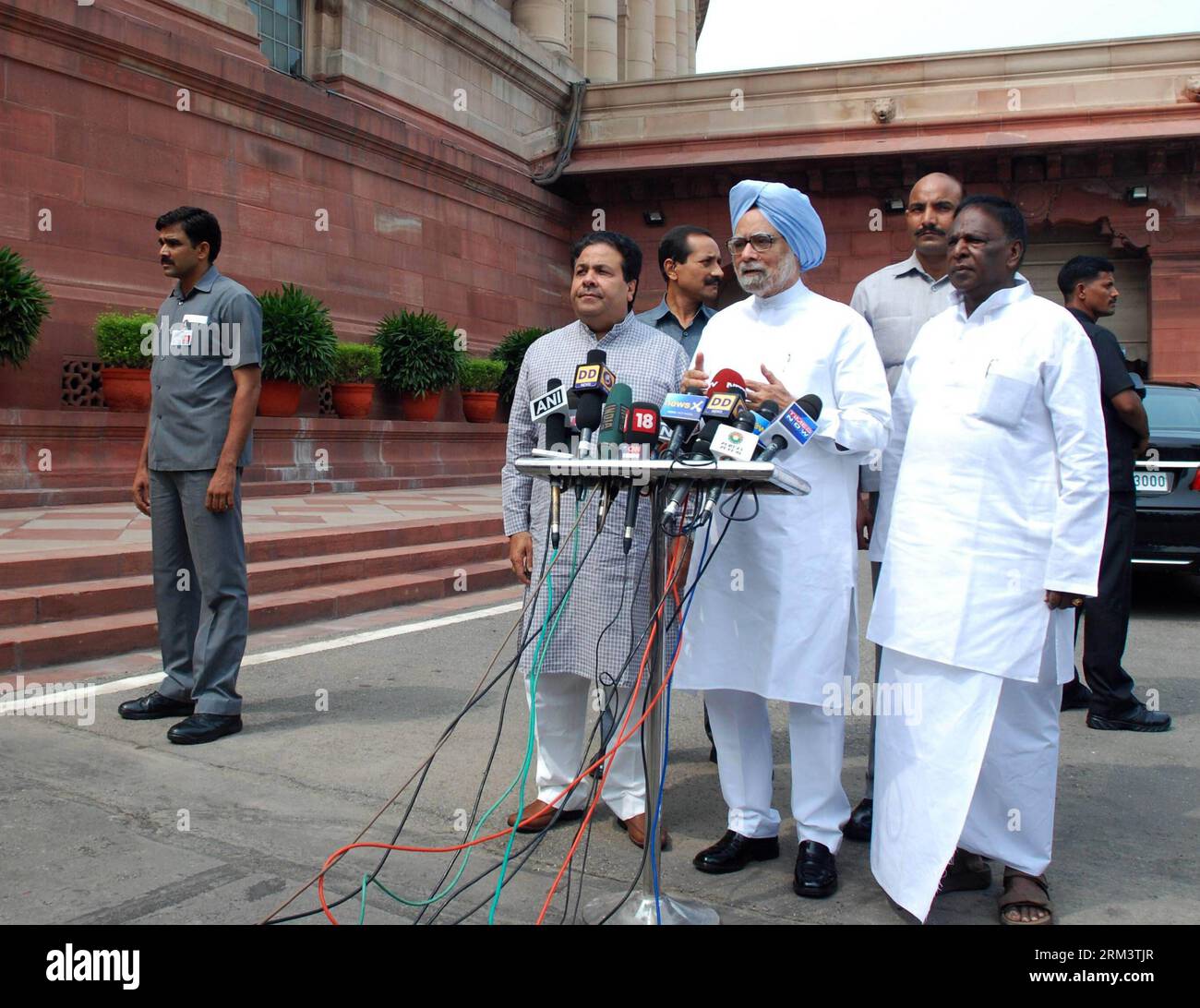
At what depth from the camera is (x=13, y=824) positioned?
12.9 feet

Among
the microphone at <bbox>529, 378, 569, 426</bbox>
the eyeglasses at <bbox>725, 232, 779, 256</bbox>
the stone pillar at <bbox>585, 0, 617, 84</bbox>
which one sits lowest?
the microphone at <bbox>529, 378, 569, 426</bbox>

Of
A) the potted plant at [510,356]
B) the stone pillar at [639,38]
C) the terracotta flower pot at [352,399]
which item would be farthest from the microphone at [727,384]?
the stone pillar at [639,38]

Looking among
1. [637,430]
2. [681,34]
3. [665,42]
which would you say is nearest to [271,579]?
[637,430]

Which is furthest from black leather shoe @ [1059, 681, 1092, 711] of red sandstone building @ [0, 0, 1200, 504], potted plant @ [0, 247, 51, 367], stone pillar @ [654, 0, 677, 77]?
stone pillar @ [654, 0, 677, 77]

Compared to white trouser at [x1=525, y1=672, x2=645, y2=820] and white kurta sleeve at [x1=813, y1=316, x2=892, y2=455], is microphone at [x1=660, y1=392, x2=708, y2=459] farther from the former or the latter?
white trouser at [x1=525, y1=672, x2=645, y2=820]

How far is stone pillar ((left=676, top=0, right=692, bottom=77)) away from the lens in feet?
135

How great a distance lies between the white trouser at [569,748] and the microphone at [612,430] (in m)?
1.11

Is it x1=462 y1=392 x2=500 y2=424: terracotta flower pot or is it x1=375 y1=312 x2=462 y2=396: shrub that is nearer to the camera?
x1=375 y1=312 x2=462 y2=396: shrub

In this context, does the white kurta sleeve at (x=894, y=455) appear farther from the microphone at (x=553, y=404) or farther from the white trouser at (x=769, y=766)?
the microphone at (x=553, y=404)

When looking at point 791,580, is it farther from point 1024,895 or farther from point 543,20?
point 543,20

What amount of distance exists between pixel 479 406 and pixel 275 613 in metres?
9.46

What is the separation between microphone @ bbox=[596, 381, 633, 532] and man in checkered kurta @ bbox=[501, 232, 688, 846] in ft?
2.61

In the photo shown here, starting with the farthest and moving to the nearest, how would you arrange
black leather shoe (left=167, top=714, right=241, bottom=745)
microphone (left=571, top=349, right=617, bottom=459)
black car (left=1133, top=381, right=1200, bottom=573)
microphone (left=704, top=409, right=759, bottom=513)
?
black car (left=1133, top=381, right=1200, bottom=573)
black leather shoe (left=167, top=714, right=241, bottom=745)
microphone (left=571, top=349, right=617, bottom=459)
microphone (left=704, top=409, right=759, bottom=513)
